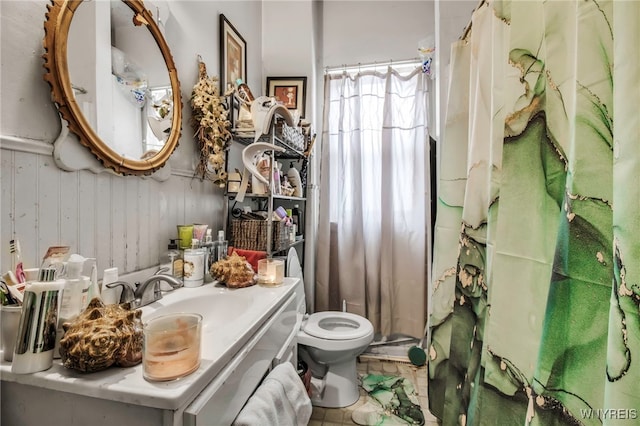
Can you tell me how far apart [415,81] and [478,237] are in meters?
1.64

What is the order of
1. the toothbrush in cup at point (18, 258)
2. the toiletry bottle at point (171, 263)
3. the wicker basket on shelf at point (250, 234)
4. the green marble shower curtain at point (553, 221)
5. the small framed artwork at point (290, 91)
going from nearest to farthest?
the green marble shower curtain at point (553, 221)
the toothbrush in cup at point (18, 258)
the toiletry bottle at point (171, 263)
the wicker basket on shelf at point (250, 234)
the small framed artwork at point (290, 91)

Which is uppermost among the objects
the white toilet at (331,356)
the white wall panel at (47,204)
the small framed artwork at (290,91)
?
the small framed artwork at (290,91)

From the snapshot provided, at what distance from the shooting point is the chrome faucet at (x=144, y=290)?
2.55ft

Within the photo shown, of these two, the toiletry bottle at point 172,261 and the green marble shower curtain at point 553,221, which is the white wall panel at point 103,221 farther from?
the green marble shower curtain at point 553,221

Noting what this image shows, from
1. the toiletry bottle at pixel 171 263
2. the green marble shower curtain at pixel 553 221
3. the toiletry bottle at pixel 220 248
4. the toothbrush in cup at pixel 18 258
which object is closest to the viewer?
the green marble shower curtain at pixel 553 221

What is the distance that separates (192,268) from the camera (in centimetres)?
107

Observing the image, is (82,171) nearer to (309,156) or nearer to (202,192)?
(202,192)

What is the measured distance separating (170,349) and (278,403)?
0.43m

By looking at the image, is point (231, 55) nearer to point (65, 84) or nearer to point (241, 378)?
point (65, 84)

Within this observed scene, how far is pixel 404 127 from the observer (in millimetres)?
2166

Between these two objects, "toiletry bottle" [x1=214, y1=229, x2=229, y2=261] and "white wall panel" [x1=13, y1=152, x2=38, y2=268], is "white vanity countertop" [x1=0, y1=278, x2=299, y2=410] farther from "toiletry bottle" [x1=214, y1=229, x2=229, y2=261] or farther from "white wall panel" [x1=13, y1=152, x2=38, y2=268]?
"toiletry bottle" [x1=214, y1=229, x2=229, y2=261]

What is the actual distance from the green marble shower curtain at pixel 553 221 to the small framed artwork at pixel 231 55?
1225mm

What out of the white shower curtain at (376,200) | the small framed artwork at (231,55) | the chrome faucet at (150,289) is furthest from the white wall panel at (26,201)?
the white shower curtain at (376,200)

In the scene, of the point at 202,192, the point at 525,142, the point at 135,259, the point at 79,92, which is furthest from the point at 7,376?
the point at 525,142
